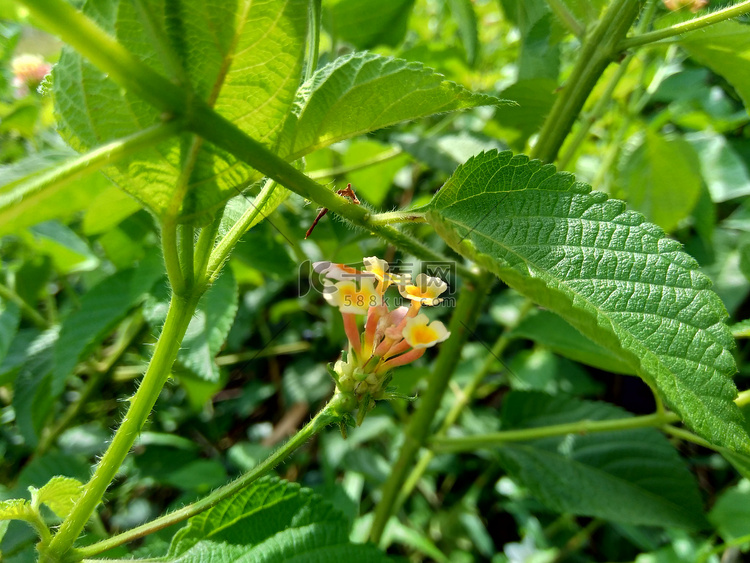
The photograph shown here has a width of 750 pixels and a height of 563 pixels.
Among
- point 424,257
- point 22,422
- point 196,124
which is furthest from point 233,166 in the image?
point 22,422

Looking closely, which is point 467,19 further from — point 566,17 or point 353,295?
point 353,295

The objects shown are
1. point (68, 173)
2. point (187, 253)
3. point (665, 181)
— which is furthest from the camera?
point (665, 181)

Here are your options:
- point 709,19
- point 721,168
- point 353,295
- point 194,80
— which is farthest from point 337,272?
point 721,168

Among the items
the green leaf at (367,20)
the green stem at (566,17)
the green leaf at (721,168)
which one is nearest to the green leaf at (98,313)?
the green leaf at (367,20)

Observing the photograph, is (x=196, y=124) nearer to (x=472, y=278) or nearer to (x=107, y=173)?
(x=107, y=173)

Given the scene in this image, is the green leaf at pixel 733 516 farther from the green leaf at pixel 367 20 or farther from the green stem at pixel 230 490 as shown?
the green leaf at pixel 367 20

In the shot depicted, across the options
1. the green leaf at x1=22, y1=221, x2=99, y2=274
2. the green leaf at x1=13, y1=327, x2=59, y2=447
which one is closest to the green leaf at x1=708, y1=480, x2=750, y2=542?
the green leaf at x1=13, y1=327, x2=59, y2=447

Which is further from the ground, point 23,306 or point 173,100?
point 173,100
